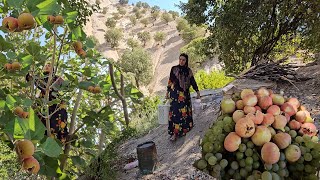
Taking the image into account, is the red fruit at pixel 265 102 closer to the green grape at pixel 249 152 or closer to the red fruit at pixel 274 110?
the red fruit at pixel 274 110

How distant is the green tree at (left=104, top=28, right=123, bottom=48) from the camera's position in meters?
41.5

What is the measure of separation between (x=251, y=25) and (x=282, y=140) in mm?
8571

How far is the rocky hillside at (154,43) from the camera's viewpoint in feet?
116

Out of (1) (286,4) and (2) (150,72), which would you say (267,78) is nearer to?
(1) (286,4)

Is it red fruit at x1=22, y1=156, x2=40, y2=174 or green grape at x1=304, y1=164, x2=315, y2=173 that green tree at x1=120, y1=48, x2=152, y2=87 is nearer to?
green grape at x1=304, y1=164, x2=315, y2=173

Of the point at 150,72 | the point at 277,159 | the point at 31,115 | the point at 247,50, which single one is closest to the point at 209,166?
the point at 277,159

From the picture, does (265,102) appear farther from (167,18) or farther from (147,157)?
(167,18)

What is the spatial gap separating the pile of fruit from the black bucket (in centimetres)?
365

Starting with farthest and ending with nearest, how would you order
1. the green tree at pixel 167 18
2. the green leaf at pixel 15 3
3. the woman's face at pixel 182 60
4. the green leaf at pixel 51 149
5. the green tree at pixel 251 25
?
the green tree at pixel 167 18
the green tree at pixel 251 25
the woman's face at pixel 182 60
the green leaf at pixel 15 3
the green leaf at pixel 51 149

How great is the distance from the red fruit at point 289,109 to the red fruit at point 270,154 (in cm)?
29

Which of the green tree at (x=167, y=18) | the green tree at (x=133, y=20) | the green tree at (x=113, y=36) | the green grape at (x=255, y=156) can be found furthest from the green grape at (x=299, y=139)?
the green tree at (x=133, y=20)

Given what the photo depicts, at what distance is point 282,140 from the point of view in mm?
1646

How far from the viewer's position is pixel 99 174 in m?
5.52

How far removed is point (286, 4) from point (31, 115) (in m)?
9.31
